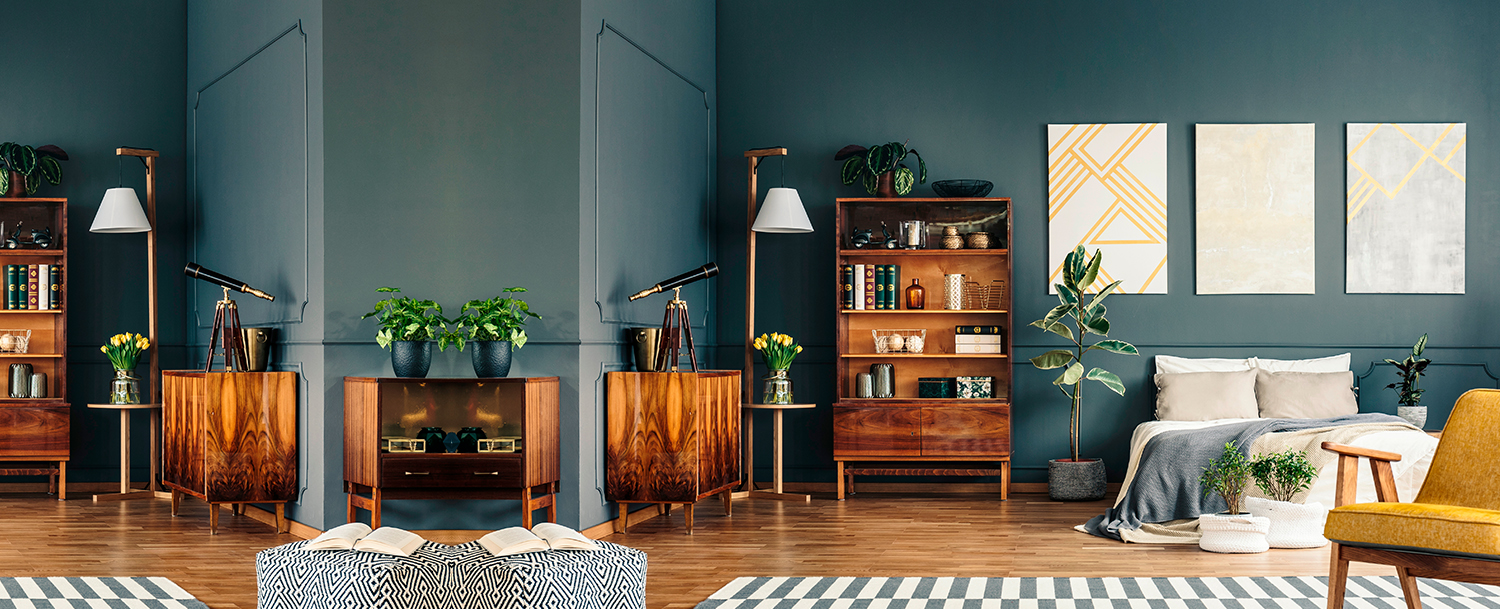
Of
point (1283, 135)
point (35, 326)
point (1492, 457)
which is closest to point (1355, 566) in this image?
point (1492, 457)

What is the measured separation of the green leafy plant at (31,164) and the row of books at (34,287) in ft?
1.72

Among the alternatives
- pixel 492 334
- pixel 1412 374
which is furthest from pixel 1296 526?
pixel 492 334

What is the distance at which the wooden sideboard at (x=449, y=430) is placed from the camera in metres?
4.45

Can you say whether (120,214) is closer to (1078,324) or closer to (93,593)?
(93,593)

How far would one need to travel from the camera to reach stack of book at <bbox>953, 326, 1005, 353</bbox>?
21.6ft

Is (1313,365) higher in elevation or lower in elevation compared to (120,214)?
lower

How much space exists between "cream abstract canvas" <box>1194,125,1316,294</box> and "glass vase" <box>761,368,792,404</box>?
2.85 metres

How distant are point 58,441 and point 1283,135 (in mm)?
8108

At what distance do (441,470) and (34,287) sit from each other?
3.90 metres

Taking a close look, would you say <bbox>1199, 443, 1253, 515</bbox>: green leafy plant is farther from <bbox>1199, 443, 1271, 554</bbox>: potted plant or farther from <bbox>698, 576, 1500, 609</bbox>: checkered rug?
<bbox>698, 576, 1500, 609</bbox>: checkered rug

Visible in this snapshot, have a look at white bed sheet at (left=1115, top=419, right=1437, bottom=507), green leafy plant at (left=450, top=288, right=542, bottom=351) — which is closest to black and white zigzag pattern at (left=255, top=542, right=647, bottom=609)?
green leafy plant at (left=450, top=288, right=542, bottom=351)

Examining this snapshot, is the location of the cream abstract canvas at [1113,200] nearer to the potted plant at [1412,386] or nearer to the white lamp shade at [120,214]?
the potted plant at [1412,386]

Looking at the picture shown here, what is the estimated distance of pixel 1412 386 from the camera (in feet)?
21.4

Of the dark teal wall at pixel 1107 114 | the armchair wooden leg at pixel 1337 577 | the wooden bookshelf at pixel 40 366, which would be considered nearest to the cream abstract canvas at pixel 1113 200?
the dark teal wall at pixel 1107 114
